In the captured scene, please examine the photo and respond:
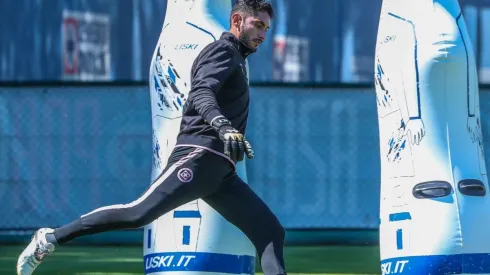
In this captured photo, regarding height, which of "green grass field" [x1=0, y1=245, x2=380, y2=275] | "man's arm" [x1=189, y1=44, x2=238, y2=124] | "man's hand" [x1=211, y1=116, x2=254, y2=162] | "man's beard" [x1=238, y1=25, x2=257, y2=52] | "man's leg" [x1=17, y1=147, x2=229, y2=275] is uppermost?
"man's beard" [x1=238, y1=25, x2=257, y2=52]

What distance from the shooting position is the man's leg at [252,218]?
7.45 meters

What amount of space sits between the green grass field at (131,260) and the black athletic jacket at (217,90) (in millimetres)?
4144

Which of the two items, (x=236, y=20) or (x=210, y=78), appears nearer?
(x=210, y=78)

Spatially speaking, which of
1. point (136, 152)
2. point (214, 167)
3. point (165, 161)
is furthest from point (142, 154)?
point (214, 167)

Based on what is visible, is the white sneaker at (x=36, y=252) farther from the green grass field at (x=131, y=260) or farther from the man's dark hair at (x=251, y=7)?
the green grass field at (x=131, y=260)

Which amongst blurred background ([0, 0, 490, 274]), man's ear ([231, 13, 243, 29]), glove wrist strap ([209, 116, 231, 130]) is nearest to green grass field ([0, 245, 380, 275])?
blurred background ([0, 0, 490, 274])

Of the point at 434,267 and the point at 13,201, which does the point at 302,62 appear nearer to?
the point at 13,201

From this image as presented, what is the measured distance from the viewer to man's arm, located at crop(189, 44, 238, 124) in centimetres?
699

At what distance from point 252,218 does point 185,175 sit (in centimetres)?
49

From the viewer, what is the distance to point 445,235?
25.1 ft

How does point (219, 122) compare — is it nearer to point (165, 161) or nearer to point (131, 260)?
point (165, 161)

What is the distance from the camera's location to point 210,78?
23.4 ft

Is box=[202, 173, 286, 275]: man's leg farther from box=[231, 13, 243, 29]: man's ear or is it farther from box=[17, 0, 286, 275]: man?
box=[231, 13, 243, 29]: man's ear

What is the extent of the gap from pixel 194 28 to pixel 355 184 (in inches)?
246
